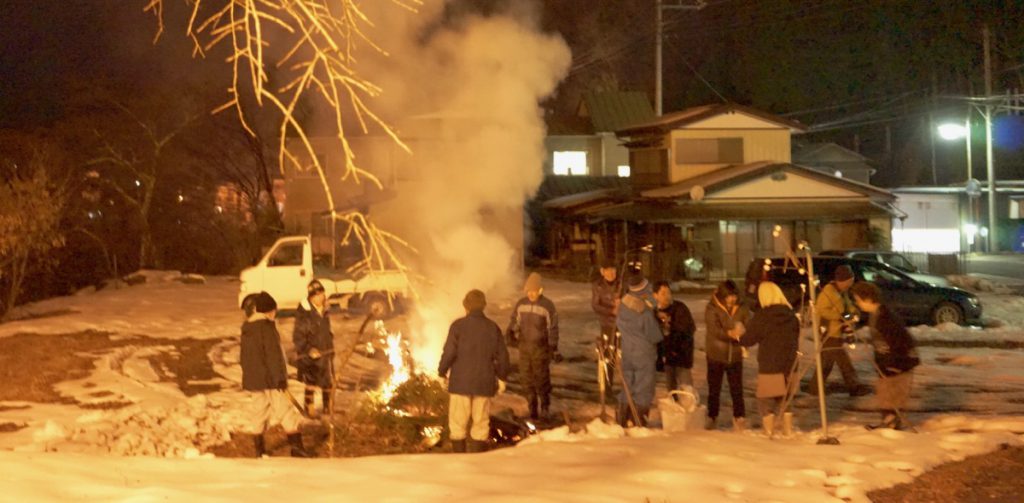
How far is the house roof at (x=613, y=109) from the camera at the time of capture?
171ft

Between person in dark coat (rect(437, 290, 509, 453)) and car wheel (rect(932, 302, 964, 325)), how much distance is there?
1557cm

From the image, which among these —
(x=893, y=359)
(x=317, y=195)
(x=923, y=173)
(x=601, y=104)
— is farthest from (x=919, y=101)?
(x=893, y=359)

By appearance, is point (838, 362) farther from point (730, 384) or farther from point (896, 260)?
point (896, 260)

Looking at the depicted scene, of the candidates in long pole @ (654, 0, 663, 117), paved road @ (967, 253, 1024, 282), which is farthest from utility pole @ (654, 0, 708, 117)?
paved road @ (967, 253, 1024, 282)

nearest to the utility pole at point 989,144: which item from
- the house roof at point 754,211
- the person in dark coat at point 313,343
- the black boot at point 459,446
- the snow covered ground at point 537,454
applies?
the house roof at point 754,211

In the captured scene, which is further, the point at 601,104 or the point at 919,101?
the point at 919,101

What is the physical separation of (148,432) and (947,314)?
17.4m

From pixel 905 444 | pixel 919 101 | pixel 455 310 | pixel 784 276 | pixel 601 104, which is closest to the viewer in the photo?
pixel 905 444

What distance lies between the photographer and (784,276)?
24.0 metres

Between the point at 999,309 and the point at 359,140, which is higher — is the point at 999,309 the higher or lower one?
the lower one

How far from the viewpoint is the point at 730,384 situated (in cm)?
1196

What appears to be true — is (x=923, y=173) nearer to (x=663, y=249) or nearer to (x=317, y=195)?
(x=663, y=249)

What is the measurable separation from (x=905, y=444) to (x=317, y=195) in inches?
1363

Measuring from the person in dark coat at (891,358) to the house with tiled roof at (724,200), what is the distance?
24628 millimetres
